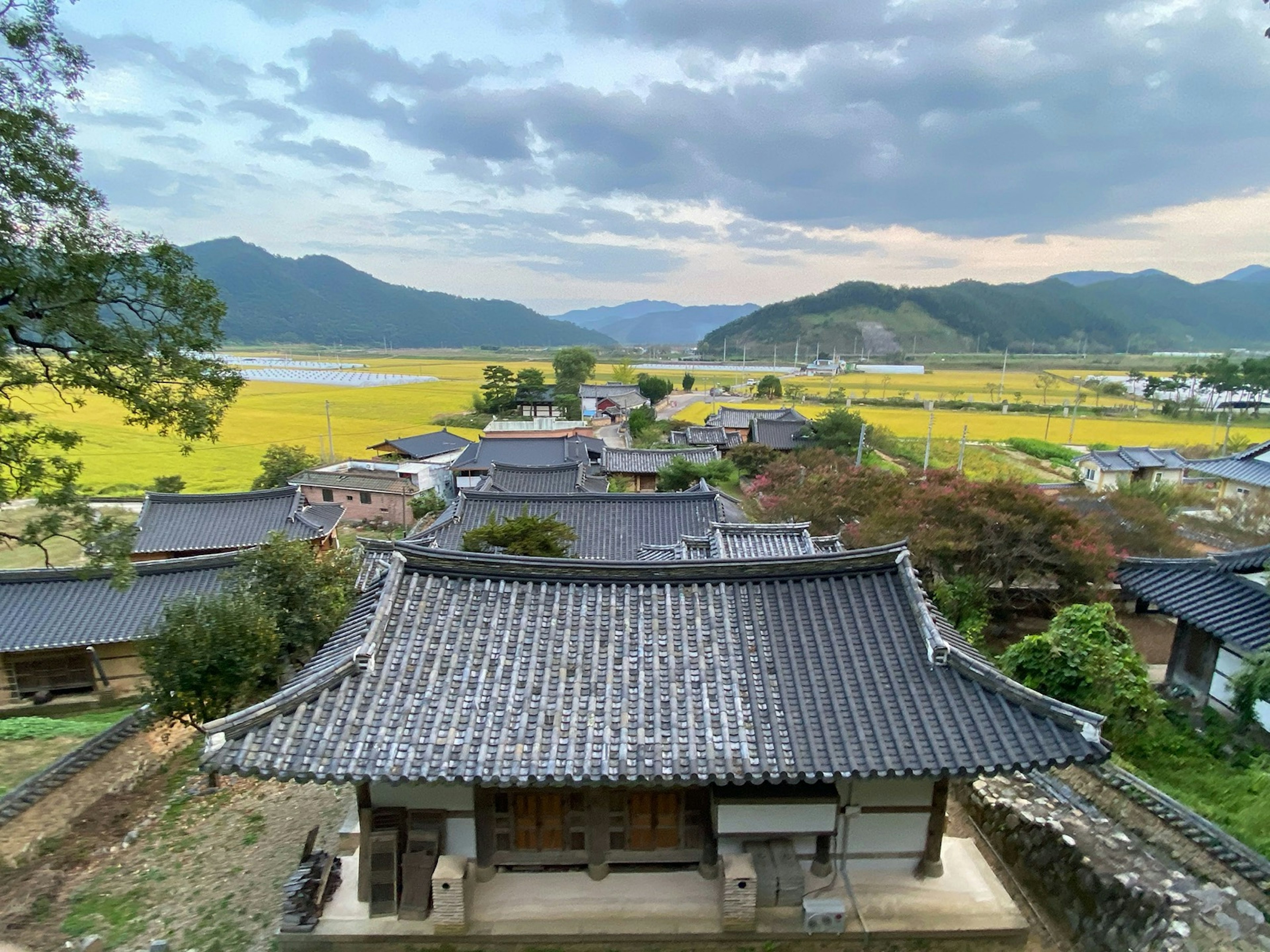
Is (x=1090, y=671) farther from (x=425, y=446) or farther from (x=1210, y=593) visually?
(x=425, y=446)

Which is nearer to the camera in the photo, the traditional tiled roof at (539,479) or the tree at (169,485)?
the traditional tiled roof at (539,479)

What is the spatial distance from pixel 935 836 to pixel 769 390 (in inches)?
3484

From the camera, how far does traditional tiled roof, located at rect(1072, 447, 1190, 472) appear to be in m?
40.8

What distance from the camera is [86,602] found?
1908 centimetres

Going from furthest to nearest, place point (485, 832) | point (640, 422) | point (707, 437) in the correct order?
point (640, 422)
point (707, 437)
point (485, 832)

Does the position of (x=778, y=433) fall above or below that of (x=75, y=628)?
above

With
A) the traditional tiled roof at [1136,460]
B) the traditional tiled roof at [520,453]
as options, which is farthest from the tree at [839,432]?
the traditional tiled roof at [520,453]

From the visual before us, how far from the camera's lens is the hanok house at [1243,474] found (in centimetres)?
3036

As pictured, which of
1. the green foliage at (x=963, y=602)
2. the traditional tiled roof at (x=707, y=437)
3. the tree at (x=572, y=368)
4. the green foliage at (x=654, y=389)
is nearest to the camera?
the green foliage at (x=963, y=602)

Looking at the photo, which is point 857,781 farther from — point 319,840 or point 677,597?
point 319,840

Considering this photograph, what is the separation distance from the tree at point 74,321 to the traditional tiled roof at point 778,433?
46434 mm

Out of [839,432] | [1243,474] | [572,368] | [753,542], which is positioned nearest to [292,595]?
[753,542]

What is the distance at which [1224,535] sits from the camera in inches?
1113

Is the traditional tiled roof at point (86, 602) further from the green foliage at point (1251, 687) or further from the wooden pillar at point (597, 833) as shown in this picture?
the green foliage at point (1251, 687)
